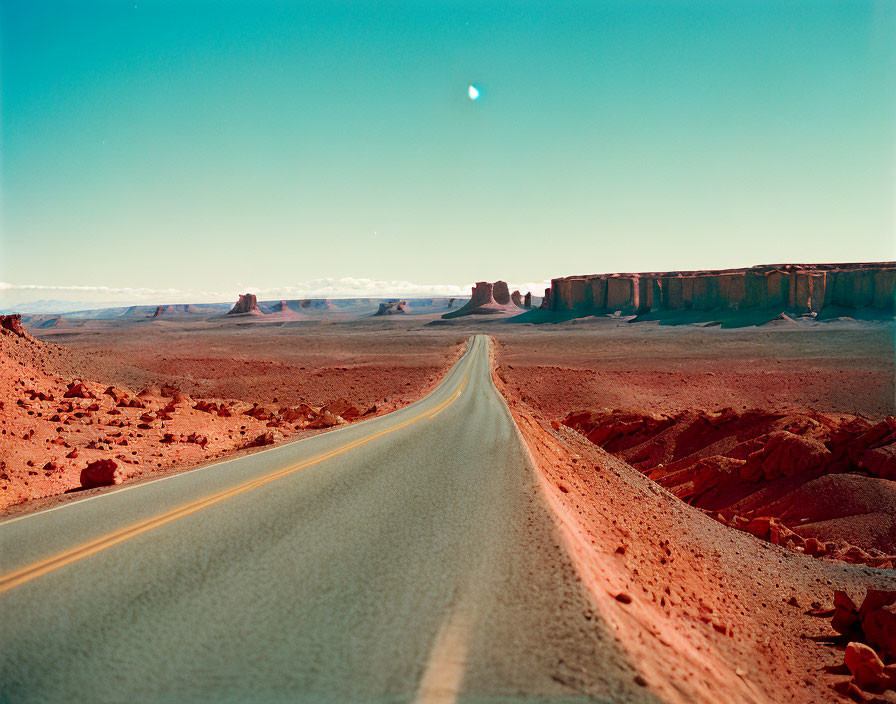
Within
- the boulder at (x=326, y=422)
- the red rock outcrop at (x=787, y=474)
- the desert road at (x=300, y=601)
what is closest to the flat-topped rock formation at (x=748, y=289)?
the red rock outcrop at (x=787, y=474)

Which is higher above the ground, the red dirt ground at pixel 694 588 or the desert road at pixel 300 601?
the desert road at pixel 300 601

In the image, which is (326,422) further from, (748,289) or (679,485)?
(748,289)

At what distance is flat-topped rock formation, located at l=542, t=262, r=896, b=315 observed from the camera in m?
110

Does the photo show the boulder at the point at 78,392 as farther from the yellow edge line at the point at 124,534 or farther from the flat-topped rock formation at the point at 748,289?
the flat-topped rock formation at the point at 748,289

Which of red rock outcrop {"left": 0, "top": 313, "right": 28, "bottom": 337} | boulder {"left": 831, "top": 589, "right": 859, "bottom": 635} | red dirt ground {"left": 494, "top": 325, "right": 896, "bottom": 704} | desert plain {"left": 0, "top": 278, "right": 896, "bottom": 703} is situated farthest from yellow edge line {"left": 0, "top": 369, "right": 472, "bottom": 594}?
red rock outcrop {"left": 0, "top": 313, "right": 28, "bottom": 337}

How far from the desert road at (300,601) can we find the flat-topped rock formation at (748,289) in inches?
5160

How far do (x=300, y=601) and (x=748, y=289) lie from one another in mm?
139722

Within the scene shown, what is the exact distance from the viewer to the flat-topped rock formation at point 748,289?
110438 mm

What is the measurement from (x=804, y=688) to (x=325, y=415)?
15.7 metres

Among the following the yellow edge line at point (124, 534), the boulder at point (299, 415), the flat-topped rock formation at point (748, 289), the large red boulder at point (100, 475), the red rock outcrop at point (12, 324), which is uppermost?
the flat-topped rock formation at point (748, 289)

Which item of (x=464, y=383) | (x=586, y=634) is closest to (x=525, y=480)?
(x=586, y=634)

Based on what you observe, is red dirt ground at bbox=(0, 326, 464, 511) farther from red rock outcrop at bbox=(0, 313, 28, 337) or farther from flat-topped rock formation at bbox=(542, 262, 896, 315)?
flat-topped rock formation at bbox=(542, 262, 896, 315)

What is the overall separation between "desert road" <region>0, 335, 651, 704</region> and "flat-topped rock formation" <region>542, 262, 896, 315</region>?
13108cm

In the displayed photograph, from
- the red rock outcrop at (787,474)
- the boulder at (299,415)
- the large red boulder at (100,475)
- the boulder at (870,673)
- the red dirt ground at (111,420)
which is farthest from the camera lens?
the boulder at (299,415)
